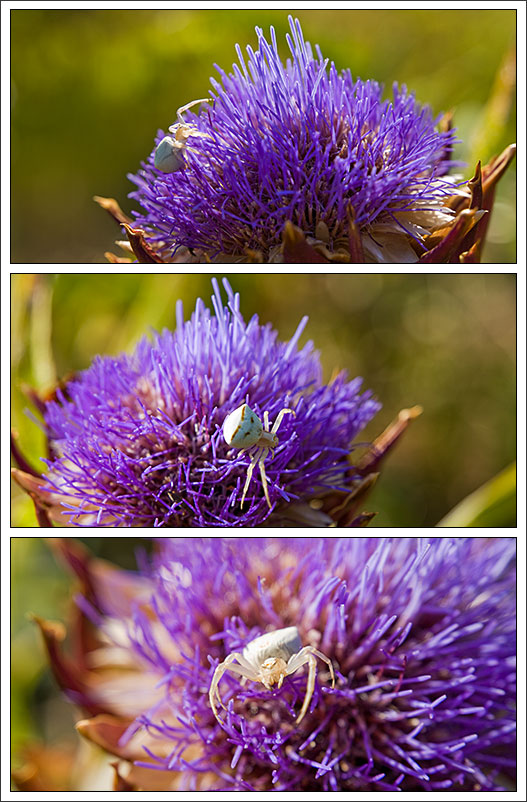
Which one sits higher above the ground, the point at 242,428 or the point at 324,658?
→ the point at 242,428

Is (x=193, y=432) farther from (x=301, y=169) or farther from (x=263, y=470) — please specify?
(x=301, y=169)

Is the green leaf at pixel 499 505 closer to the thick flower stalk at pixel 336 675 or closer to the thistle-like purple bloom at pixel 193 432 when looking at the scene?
the thick flower stalk at pixel 336 675

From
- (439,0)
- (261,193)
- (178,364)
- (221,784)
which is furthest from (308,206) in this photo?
(221,784)

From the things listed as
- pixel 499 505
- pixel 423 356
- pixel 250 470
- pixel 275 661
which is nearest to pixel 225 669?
pixel 275 661

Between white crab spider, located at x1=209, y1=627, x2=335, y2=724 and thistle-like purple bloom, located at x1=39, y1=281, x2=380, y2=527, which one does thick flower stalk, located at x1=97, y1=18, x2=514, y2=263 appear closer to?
thistle-like purple bloom, located at x1=39, y1=281, x2=380, y2=527

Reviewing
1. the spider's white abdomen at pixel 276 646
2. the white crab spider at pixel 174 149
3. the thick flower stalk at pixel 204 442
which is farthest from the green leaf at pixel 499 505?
the white crab spider at pixel 174 149
